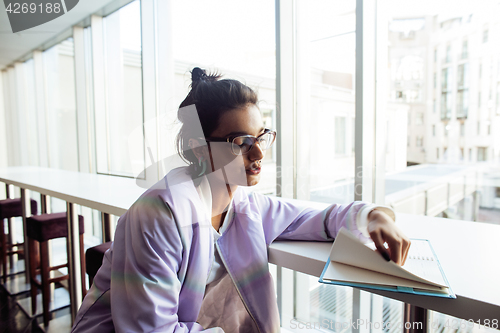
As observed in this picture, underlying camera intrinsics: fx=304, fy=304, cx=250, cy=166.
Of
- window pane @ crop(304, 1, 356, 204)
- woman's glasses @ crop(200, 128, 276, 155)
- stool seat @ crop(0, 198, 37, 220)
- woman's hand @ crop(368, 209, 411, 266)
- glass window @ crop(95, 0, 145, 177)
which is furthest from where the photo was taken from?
glass window @ crop(95, 0, 145, 177)

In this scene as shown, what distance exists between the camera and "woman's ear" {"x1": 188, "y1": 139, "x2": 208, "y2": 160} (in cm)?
91

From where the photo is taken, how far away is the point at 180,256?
2.37 ft

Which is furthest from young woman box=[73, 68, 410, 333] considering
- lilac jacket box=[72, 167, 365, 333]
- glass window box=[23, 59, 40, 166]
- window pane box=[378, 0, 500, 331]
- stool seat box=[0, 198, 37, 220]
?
glass window box=[23, 59, 40, 166]

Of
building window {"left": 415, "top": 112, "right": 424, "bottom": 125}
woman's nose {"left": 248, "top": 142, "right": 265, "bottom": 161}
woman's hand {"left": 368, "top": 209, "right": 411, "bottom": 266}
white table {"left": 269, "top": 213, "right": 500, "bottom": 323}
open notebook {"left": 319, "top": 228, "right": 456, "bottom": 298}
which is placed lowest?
white table {"left": 269, "top": 213, "right": 500, "bottom": 323}

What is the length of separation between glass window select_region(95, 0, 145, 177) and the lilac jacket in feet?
7.46

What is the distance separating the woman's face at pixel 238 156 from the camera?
2.91 ft

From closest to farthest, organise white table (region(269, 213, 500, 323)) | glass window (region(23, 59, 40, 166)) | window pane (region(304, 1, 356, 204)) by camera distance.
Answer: white table (region(269, 213, 500, 323))
window pane (region(304, 1, 356, 204))
glass window (region(23, 59, 40, 166))

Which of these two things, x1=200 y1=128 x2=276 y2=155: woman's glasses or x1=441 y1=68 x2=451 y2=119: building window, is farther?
x1=441 y1=68 x2=451 y2=119: building window

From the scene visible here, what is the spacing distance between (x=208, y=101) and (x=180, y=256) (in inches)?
17.5

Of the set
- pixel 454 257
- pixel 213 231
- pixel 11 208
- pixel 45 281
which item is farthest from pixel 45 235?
pixel 454 257

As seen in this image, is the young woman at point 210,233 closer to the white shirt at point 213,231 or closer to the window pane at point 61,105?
the white shirt at point 213,231

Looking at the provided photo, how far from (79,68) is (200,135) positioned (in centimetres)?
395

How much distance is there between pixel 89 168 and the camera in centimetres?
409

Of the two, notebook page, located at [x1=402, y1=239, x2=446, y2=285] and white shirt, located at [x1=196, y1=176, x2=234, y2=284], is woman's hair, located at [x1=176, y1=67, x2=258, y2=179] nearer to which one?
white shirt, located at [x1=196, y1=176, x2=234, y2=284]
